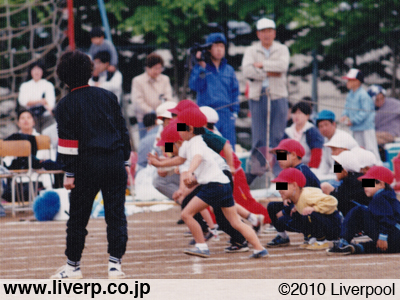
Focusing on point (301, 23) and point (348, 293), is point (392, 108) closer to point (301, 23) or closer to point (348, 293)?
point (301, 23)

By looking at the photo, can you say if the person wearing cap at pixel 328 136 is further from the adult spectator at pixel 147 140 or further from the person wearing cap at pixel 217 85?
the adult spectator at pixel 147 140

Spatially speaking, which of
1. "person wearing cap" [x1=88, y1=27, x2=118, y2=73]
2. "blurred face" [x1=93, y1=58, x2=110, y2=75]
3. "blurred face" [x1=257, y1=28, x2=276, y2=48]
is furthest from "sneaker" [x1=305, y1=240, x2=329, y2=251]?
"person wearing cap" [x1=88, y1=27, x2=118, y2=73]

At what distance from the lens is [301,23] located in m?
16.2

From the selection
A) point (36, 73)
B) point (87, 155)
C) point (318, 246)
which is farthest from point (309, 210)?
point (36, 73)

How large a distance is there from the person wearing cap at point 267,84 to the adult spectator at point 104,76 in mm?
2539

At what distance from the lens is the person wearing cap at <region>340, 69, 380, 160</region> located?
11.3 metres

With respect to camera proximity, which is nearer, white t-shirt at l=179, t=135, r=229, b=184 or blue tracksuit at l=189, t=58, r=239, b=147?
white t-shirt at l=179, t=135, r=229, b=184

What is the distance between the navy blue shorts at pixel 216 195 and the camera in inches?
261

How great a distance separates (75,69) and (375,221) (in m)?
2.94

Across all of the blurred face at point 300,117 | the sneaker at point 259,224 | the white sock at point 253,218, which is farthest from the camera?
the blurred face at point 300,117

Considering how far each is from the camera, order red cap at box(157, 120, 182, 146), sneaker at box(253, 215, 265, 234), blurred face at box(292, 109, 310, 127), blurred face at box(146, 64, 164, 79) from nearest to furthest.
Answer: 1. red cap at box(157, 120, 182, 146)
2. sneaker at box(253, 215, 265, 234)
3. blurred face at box(292, 109, 310, 127)
4. blurred face at box(146, 64, 164, 79)

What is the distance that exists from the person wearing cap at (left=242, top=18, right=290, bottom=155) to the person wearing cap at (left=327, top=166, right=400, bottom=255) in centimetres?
380

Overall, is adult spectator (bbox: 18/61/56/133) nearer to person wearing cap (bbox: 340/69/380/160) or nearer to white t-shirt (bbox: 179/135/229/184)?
person wearing cap (bbox: 340/69/380/160)

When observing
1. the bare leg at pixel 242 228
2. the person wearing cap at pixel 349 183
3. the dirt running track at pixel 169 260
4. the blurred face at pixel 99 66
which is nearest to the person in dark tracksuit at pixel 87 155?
the dirt running track at pixel 169 260
